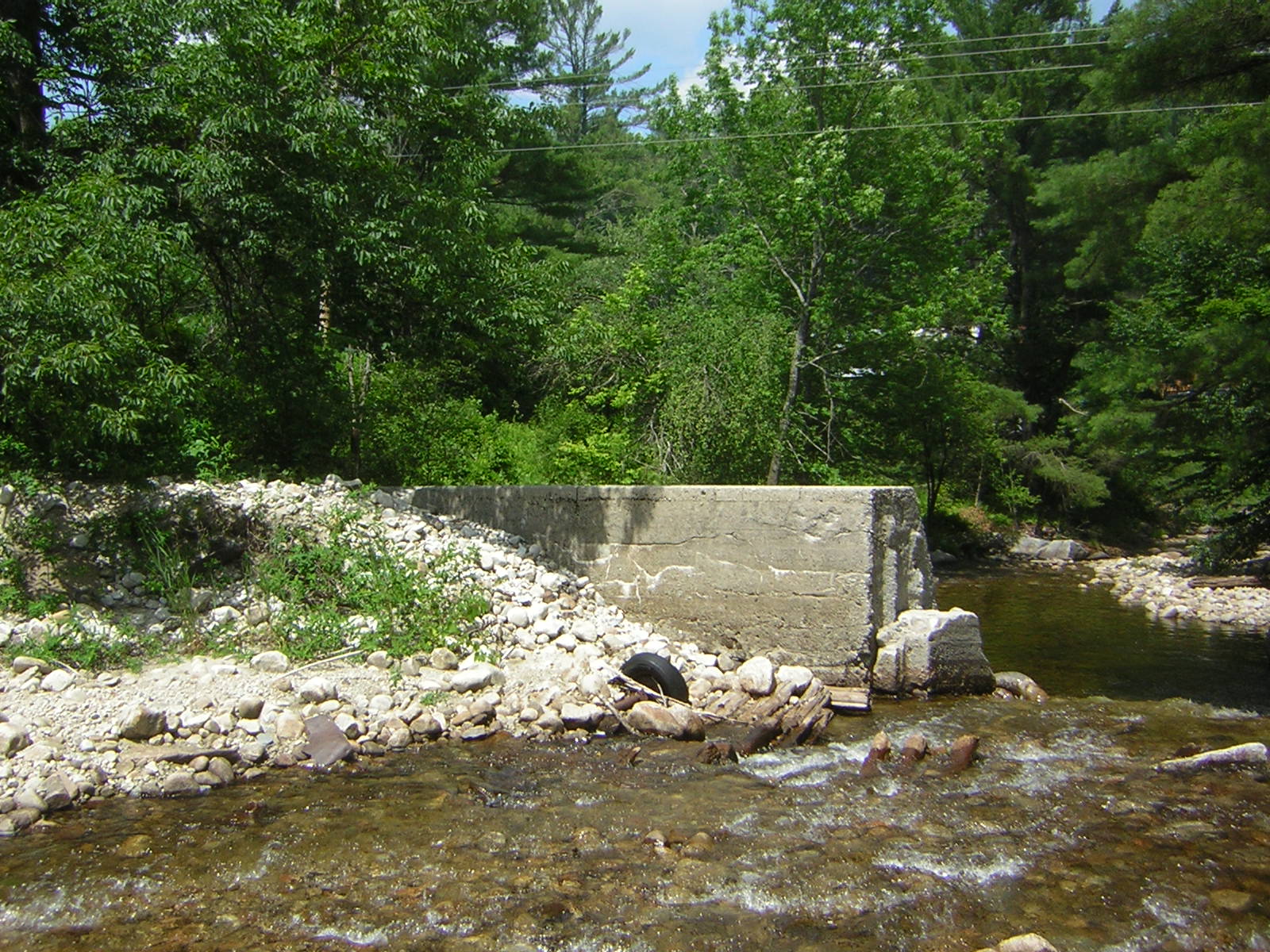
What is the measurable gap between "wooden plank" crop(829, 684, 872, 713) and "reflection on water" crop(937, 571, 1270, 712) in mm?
2197

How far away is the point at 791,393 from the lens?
14.1 m

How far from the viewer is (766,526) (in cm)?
817

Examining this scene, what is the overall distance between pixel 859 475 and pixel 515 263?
20.6ft

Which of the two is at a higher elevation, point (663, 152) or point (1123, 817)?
point (663, 152)

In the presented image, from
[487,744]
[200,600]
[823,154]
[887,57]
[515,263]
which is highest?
[887,57]

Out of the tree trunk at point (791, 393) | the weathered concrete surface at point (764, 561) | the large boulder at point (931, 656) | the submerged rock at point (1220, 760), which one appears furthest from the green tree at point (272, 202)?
the submerged rock at point (1220, 760)

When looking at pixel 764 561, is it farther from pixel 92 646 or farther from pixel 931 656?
pixel 92 646

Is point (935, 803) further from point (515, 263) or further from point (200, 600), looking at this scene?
point (515, 263)

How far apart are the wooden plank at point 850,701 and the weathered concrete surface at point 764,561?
0.66 ft

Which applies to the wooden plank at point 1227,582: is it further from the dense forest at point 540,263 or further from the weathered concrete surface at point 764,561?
the weathered concrete surface at point 764,561

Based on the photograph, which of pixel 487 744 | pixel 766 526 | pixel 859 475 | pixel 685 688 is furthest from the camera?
pixel 859 475

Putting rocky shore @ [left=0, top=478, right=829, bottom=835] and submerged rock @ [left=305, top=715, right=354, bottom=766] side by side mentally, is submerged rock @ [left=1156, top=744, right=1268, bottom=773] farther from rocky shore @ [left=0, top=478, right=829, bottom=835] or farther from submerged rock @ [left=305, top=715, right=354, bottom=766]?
submerged rock @ [left=305, top=715, right=354, bottom=766]

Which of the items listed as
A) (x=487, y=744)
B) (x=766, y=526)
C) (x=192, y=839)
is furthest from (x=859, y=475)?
(x=192, y=839)

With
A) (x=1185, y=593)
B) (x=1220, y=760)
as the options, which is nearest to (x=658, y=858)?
(x=1220, y=760)
